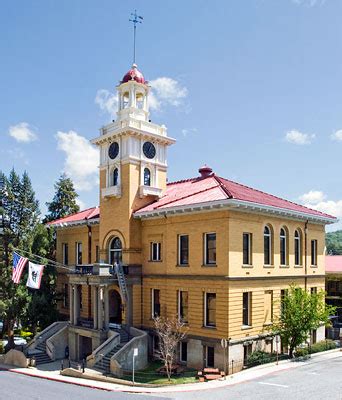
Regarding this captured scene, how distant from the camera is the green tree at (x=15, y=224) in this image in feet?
133

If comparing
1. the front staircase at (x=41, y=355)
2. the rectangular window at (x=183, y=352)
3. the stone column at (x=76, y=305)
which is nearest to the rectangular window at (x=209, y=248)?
the rectangular window at (x=183, y=352)

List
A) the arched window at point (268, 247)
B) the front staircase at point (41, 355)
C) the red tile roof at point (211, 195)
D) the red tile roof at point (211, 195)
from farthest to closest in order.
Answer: the front staircase at point (41, 355) < the arched window at point (268, 247) < the red tile roof at point (211, 195) < the red tile roof at point (211, 195)

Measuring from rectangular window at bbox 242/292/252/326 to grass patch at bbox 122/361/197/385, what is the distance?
16.0 feet

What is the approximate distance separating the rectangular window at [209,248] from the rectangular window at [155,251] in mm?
5160

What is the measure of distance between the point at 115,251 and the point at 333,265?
104 ft

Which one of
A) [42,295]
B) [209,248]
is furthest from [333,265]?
[42,295]

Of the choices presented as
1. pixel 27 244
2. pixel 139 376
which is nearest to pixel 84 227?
pixel 27 244

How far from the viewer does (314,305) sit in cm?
3125

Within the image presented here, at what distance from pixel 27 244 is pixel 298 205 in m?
26.3

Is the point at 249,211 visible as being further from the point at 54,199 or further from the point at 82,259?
the point at 54,199

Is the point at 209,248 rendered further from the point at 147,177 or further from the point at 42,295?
the point at 42,295

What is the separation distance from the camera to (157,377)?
1112 inches

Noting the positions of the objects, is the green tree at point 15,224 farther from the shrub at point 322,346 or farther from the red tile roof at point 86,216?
the shrub at point 322,346

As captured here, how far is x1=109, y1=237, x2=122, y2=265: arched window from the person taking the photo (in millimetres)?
36469
